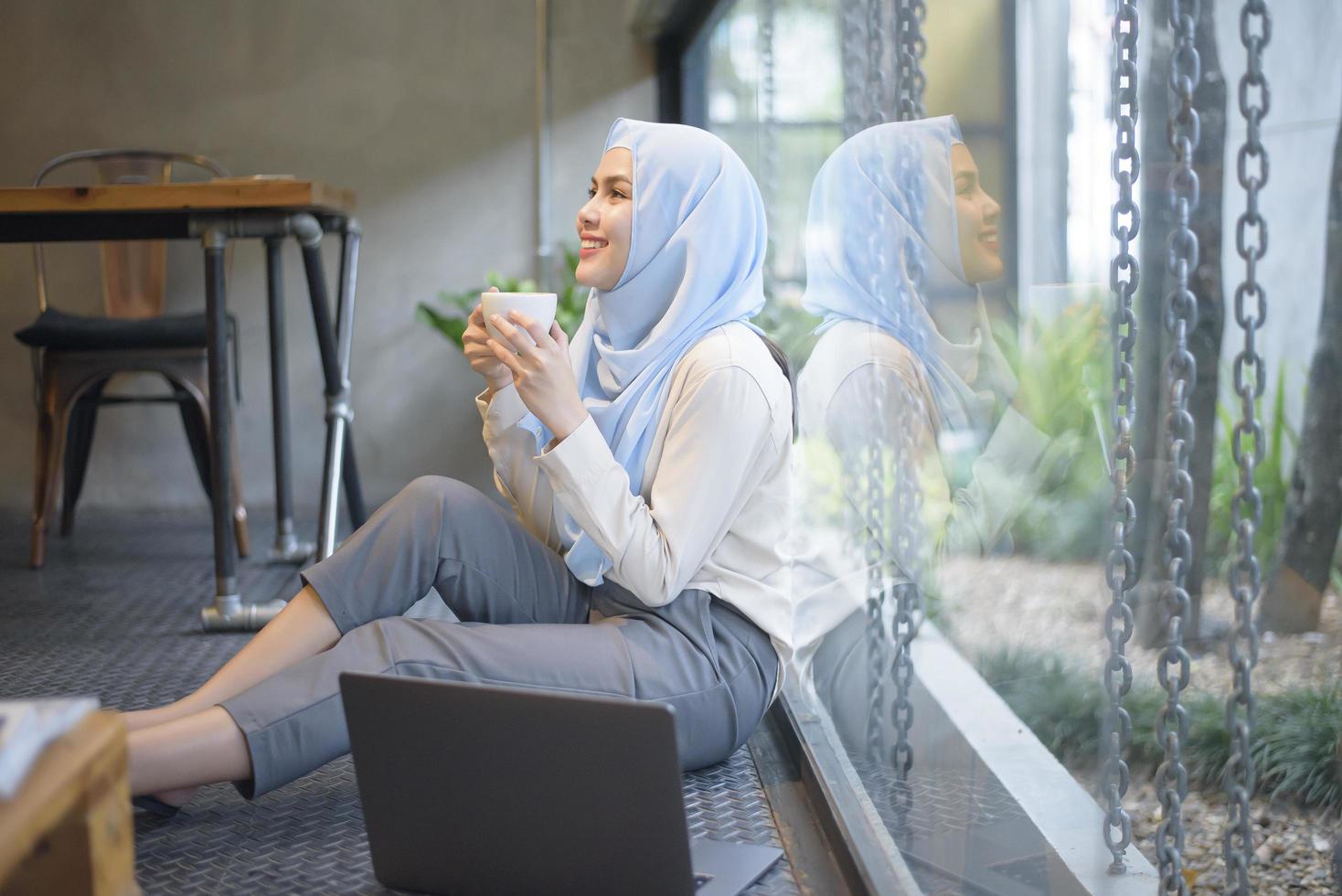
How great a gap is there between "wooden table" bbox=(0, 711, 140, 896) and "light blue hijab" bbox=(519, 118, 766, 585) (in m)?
0.77

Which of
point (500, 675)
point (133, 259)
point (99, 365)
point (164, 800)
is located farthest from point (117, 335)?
point (500, 675)

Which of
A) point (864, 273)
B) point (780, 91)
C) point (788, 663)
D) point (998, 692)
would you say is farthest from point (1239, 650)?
point (780, 91)

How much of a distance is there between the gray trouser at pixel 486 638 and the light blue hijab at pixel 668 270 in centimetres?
10

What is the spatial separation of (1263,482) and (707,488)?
0.63m

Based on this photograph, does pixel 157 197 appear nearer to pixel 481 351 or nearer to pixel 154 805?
pixel 481 351

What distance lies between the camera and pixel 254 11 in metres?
4.48

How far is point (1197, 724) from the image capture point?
1938mm

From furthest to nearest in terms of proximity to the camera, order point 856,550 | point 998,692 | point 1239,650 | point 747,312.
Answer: point 856,550, point 998,692, point 747,312, point 1239,650

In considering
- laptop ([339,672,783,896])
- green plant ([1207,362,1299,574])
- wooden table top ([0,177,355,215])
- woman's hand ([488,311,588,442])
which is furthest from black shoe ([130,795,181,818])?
wooden table top ([0,177,355,215])

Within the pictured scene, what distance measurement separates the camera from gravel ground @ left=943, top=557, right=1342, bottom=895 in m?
1.54

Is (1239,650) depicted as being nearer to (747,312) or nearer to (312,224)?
(747,312)

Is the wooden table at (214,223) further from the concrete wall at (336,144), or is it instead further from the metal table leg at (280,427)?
the concrete wall at (336,144)

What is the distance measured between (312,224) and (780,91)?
1056 mm

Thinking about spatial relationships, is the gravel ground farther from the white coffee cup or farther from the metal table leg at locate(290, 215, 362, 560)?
the metal table leg at locate(290, 215, 362, 560)
